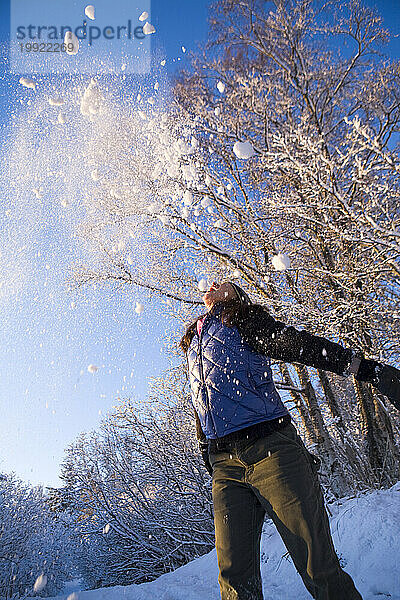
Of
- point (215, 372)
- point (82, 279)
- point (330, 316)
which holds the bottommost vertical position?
point (215, 372)

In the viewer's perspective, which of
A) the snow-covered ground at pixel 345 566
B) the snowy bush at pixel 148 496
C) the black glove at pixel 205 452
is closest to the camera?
the black glove at pixel 205 452

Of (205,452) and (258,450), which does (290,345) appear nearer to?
(258,450)

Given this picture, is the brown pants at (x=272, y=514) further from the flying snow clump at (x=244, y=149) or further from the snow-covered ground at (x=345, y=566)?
the flying snow clump at (x=244, y=149)

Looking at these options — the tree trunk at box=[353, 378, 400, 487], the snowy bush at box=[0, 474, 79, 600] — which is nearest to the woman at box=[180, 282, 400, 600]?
the tree trunk at box=[353, 378, 400, 487]

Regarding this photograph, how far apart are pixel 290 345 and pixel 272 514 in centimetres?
70

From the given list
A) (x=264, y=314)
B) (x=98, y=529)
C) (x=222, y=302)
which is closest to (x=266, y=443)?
(x=264, y=314)

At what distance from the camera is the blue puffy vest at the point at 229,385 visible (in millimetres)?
1717

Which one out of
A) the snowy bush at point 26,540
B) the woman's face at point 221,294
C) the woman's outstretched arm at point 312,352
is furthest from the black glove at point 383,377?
the snowy bush at point 26,540

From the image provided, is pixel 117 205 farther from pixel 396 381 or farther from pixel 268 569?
pixel 396 381

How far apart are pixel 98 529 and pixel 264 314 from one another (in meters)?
12.8

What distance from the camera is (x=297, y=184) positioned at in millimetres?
6852

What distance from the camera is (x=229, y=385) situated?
1765mm

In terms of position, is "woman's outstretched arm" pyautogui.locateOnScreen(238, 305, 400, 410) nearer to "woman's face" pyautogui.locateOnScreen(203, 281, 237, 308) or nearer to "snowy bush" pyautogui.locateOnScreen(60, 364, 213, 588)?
"woman's face" pyautogui.locateOnScreen(203, 281, 237, 308)

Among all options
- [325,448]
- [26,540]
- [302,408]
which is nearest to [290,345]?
[325,448]
